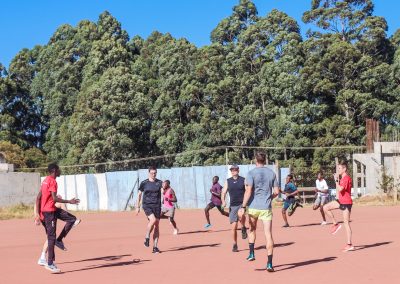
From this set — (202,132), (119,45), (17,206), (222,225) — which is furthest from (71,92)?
(222,225)

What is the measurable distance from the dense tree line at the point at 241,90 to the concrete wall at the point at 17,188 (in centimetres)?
903

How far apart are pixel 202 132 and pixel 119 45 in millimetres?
13552

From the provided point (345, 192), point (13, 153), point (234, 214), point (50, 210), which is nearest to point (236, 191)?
point (234, 214)

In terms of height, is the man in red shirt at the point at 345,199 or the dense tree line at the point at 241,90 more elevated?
the dense tree line at the point at 241,90

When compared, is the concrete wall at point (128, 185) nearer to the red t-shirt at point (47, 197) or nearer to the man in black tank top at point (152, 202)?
the man in black tank top at point (152, 202)

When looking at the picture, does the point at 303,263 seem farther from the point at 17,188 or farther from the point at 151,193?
the point at 17,188

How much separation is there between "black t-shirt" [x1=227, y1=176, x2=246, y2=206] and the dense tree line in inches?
1135

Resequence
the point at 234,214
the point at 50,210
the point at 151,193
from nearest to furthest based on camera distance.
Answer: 1. the point at 50,210
2. the point at 234,214
3. the point at 151,193

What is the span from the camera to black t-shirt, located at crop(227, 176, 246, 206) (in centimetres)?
1430

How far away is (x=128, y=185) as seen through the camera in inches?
1490

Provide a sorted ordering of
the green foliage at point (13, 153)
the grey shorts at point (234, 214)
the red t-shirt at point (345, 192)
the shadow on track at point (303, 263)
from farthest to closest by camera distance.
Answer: the green foliage at point (13, 153)
the grey shorts at point (234, 214)
the red t-shirt at point (345, 192)
the shadow on track at point (303, 263)

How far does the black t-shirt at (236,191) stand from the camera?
14.3 meters

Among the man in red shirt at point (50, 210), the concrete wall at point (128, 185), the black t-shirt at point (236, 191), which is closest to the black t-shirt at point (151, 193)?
Result: the black t-shirt at point (236, 191)

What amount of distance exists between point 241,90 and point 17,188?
16732 millimetres
